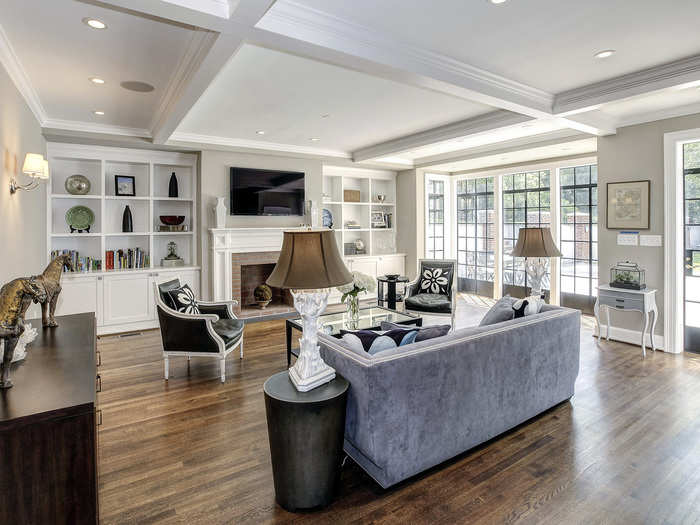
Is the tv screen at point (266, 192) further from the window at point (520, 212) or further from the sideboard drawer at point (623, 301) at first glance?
the sideboard drawer at point (623, 301)

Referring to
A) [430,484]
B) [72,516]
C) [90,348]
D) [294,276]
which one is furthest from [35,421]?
[430,484]

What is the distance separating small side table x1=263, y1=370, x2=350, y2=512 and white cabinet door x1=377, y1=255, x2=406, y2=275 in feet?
19.2

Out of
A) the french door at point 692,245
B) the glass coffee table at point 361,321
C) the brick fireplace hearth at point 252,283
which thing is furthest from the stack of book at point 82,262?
the french door at point 692,245

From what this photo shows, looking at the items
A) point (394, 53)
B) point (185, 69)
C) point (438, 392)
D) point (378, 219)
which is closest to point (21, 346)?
point (438, 392)

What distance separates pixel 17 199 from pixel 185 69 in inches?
71.8

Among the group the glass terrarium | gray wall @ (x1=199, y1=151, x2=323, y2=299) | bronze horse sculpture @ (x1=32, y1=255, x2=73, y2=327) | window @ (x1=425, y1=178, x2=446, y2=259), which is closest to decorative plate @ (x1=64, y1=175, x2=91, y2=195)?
gray wall @ (x1=199, y1=151, x2=323, y2=299)

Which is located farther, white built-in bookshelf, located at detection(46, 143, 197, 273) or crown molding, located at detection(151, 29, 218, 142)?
white built-in bookshelf, located at detection(46, 143, 197, 273)

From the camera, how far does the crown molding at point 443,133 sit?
457cm

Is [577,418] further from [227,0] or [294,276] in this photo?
[227,0]

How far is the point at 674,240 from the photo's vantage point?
455cm

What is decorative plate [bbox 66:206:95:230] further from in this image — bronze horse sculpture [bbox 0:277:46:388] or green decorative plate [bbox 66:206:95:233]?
bronze horse sculpture [bbox 0:277:46:388]

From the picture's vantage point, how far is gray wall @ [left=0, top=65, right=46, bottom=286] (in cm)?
A: 303

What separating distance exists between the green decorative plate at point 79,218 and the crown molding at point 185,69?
2013 mm

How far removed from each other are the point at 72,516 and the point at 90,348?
0.95 metres
